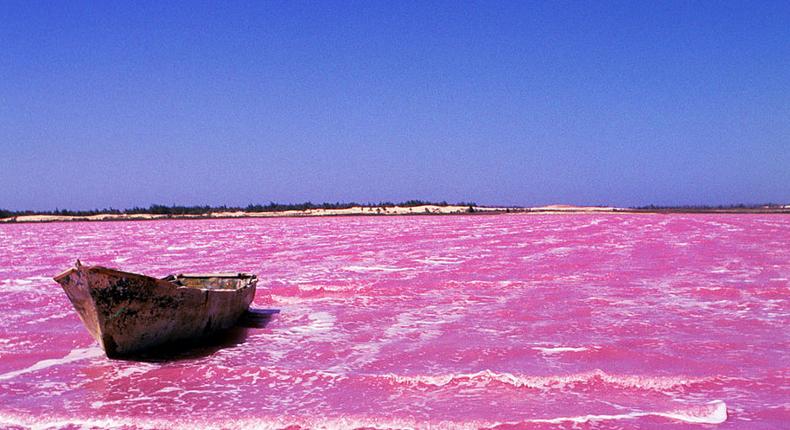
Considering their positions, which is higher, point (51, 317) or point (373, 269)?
point (373, 269)

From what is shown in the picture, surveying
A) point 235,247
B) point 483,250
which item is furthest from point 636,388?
point 235,247

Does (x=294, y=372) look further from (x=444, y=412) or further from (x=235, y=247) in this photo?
(x=235, y=247)

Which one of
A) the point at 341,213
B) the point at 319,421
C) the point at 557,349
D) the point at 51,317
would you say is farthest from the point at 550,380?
the point at 341,213

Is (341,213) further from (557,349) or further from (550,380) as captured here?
(550,380)

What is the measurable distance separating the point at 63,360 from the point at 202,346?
4.92 feet

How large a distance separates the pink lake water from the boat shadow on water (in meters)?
0.05

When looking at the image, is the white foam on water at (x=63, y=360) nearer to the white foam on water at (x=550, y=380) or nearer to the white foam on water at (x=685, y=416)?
the white foam on water at (x=550, y=380)

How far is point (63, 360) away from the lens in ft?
23.4

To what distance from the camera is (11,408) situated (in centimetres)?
557

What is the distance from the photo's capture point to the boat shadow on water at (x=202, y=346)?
22.8 feet

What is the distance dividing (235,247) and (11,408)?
17.0 meters

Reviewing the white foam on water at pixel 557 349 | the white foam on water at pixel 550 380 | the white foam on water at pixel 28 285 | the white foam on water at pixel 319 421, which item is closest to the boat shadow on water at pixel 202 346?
the white foam on water at pixel 319 421

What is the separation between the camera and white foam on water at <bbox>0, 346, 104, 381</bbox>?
6.68 metres

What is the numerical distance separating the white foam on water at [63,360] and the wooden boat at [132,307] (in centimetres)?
48
